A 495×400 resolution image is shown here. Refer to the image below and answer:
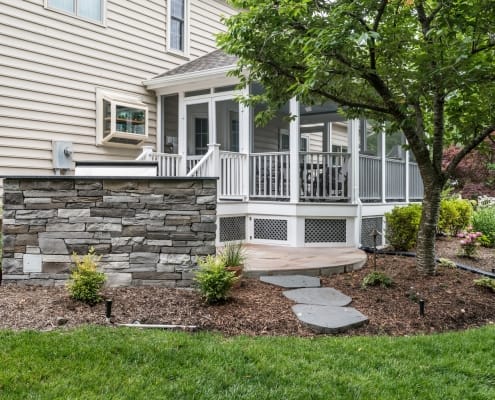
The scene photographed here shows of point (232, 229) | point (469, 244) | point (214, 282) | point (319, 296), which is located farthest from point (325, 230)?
point (214, 282)

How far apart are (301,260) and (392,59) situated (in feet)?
9.18

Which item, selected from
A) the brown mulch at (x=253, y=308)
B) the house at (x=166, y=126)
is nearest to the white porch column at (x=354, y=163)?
the house at (x=166, y=126)

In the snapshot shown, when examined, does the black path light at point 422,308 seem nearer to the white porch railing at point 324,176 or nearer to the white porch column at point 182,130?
the white porch railing at point 324,176

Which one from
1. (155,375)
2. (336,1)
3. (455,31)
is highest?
(336,1)

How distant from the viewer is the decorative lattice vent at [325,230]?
304 inches

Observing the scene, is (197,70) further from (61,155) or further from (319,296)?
(319,296)

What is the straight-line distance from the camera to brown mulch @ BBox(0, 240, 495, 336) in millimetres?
3725

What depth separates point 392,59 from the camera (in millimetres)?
4996

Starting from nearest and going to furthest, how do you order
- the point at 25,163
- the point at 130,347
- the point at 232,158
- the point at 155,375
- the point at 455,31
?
the point at 155,375
the point at 130,347
the point at 455,31
the point at 25,163
the point at 232,158

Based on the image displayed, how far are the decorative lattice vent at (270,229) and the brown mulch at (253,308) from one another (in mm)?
2663

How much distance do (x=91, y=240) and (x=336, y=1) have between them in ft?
11.9

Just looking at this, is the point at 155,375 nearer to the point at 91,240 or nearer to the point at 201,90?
the point at 91,240

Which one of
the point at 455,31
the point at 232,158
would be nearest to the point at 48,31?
the point at 232,158

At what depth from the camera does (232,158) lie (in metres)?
8.09
